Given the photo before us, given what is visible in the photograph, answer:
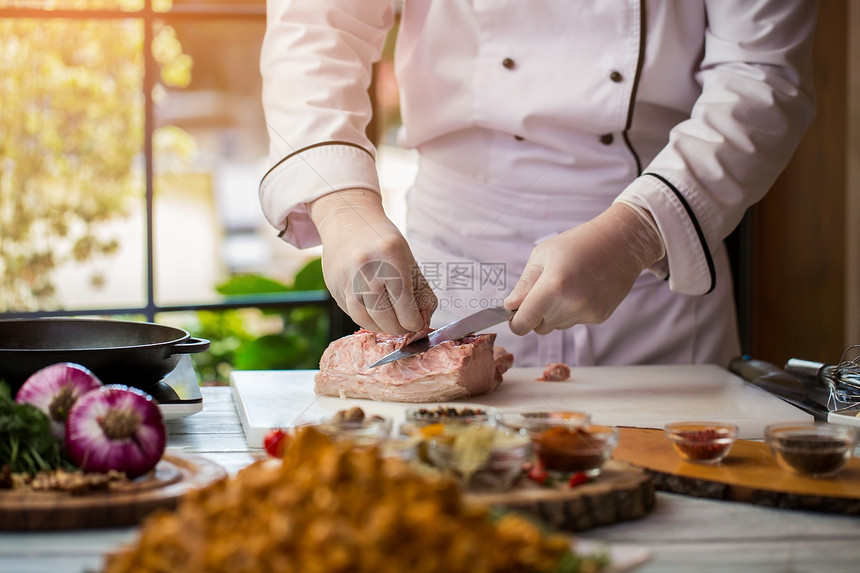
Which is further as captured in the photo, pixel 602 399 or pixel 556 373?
pixel 556 373

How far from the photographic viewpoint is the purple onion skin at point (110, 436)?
39.1 inches

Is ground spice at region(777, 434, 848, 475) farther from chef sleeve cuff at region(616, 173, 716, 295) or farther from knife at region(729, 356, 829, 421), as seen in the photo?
chef sleeve cuff at region(616, 173, 716, 295)

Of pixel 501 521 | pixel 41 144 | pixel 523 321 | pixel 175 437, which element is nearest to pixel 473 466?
pixel 501 521

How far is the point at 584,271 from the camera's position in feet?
5.51

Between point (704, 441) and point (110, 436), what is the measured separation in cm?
71

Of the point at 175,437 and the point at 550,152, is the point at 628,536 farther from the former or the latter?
the point at 550,152

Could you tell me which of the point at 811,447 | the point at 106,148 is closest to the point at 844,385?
the point at 811,447

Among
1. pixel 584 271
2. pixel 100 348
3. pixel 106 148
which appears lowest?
pixel 100 348

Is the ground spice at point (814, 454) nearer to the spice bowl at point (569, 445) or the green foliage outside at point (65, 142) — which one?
the spice bowl at point (569, 445)

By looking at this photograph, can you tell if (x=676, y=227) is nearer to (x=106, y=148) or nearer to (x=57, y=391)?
(x=57, y=391)

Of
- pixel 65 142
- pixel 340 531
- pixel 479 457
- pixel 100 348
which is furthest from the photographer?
pixel 65 142

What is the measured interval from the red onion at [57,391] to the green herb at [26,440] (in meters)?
0.02

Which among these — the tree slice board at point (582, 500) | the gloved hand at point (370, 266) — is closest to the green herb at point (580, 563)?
the tree slice board at point (582, 500)

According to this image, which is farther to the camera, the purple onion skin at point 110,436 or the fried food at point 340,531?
the purple onion skin at point 110,436
